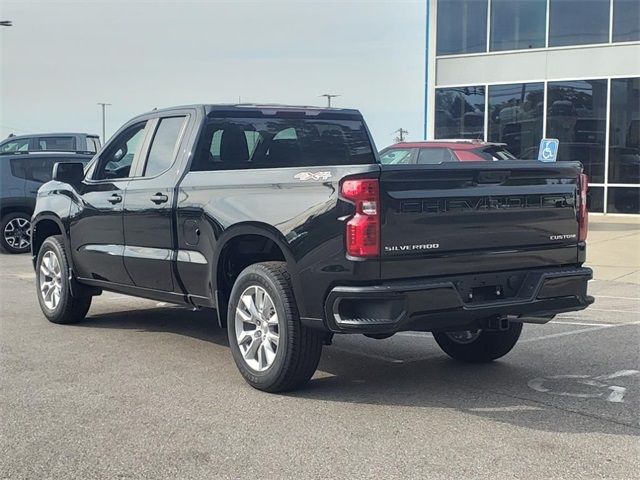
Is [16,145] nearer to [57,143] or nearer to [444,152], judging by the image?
[57,143]

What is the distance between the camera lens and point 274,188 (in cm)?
539

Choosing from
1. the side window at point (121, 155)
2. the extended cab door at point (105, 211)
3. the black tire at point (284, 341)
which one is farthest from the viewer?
the side window at point (121, 155)

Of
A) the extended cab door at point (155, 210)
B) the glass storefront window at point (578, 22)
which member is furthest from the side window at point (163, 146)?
the glass storefront window at point (578, 22)

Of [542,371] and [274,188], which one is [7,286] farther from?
[542,371]

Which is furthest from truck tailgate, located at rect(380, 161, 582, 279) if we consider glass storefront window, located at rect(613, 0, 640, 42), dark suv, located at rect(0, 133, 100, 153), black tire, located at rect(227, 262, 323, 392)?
glass storefront window, located at rect(613, 0, 640, 42)

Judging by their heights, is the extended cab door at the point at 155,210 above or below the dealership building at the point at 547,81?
below

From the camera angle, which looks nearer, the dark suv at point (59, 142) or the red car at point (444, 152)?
the red car at point (444, 152)

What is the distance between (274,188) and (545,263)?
1.84 m

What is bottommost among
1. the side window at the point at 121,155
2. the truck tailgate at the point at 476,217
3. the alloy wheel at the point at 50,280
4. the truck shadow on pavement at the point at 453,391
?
the truck shadow on pavement at the point at 453,391

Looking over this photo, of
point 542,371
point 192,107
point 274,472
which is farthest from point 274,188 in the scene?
point 542,371

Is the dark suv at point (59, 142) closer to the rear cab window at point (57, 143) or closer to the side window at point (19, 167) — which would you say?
the rear cab window at point (57, 143)

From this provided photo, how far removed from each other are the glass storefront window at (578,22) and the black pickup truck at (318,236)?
14842 millimetres

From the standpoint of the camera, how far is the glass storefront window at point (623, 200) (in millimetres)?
19500

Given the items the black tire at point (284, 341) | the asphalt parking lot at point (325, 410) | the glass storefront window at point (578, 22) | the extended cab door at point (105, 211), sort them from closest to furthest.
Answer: the asphalt parking lot at point (325, 410)
the black tire at point (284, 341)
the extended cab door at point (105, 211)
the glass storefront window at point (578, 22)
